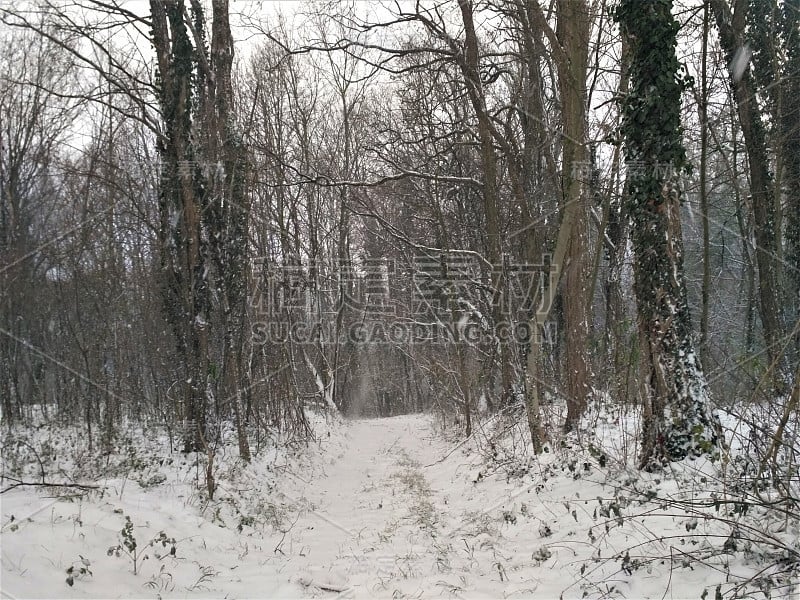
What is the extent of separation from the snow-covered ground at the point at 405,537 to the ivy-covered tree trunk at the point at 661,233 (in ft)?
1.88

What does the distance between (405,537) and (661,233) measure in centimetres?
429

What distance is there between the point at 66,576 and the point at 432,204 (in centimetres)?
993

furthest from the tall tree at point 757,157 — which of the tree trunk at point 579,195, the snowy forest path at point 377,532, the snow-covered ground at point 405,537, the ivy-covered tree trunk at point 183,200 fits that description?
the ivy-covered tree trunk at point 183,200

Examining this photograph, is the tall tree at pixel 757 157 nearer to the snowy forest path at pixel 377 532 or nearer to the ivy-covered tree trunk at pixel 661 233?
the ivy-covered tree trunk at pixel 661 233

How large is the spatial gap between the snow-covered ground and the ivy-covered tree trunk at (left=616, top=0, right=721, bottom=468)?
57cm

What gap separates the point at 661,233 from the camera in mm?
5633

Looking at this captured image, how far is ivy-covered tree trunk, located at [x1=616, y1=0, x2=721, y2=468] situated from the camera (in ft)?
17.7

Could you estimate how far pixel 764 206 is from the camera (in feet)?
36.7

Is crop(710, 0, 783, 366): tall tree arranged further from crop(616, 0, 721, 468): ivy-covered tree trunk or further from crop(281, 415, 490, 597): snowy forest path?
crop(281, 415, 490, 597): snowy forest path

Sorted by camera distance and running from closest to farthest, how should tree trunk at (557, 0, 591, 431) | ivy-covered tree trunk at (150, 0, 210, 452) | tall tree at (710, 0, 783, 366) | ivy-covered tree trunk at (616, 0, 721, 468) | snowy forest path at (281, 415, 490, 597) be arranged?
snowy forest path at (281, 415, 490, 597), ivy-covered tree trunk at (616, 0, 721, 468), tree trunk at (557, 0, 591, 431), ivy-covered tree trunk at (150, 0, 210, 452), tall tree at (710, 0, 783, 366)

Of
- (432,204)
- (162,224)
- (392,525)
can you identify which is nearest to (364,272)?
(432,204)

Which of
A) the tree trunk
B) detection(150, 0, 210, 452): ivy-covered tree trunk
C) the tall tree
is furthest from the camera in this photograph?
the tall tree

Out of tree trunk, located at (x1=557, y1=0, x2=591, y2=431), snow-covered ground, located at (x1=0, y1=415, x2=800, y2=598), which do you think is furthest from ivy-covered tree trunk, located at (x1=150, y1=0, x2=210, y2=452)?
tree trunk, located at (x1=557, y1=0, x2=591, y2=431)

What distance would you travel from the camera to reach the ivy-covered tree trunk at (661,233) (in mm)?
5387
